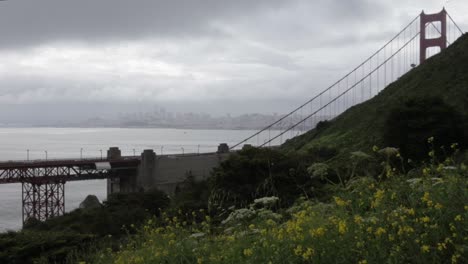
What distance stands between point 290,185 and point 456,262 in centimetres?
1426

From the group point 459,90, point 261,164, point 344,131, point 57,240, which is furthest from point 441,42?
point 57,240

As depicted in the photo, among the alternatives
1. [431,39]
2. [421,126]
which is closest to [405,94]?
[421,126]

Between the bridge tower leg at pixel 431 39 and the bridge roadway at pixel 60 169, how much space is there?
29033 mm

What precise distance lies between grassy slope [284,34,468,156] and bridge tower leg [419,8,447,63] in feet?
27.8

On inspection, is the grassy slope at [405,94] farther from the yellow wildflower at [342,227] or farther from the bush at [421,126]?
the yellow wildflower at [342,227]

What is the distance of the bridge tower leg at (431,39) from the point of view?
5199cm

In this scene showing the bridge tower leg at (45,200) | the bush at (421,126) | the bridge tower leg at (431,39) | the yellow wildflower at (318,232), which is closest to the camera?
the yellow wildflower at (318,232)

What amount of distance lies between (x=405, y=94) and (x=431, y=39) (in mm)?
24380

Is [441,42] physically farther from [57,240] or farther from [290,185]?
[57,240]

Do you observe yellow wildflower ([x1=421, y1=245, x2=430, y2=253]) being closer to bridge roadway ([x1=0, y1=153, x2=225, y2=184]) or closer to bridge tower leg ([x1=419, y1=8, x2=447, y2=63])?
bridge roadway ([x1=0, y1=153, x2=225, y2=184])

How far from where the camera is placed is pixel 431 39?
176 ft

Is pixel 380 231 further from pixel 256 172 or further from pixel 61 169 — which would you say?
pixel 61 169

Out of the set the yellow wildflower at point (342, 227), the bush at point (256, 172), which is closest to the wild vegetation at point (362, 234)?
the yellow wildflower at point (342, 227)

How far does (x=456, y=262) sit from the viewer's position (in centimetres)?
318
